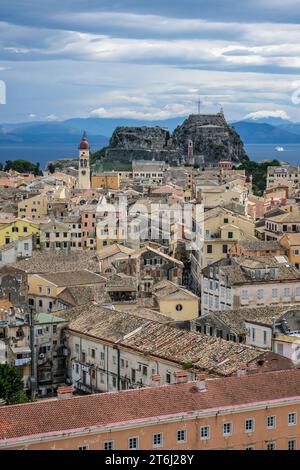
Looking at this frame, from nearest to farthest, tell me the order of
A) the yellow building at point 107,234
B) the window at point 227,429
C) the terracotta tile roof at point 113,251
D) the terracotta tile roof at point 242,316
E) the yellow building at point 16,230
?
the window at point 227,429, the terracotta tile roof at point 242,316, the terracotta tile roof at point 113,251, the yellow building at point 16,230, the yellow building at point 107,234

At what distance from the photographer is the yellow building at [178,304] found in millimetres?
45219

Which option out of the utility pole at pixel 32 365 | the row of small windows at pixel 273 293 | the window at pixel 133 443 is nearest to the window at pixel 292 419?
the window at pixel 133 443

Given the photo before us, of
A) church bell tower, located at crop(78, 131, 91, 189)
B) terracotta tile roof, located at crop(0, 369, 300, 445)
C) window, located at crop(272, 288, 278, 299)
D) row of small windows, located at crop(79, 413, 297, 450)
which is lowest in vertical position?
window, located at crop(272, 288, 278, 299)

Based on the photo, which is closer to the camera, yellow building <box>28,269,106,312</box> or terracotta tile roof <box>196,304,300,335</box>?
terracotta tile roof <box>196,304,300,335</box>

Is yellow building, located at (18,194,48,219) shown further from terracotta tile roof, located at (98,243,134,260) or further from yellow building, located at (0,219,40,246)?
terracotta tile roof, located at (98,243,134,260)

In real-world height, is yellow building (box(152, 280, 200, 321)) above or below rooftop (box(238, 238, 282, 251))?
below

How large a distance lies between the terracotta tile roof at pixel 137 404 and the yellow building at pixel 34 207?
4872 centimetres

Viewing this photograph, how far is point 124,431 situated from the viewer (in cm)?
2389

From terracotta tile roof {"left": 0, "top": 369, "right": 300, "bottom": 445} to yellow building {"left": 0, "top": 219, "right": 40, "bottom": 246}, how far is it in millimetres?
39565

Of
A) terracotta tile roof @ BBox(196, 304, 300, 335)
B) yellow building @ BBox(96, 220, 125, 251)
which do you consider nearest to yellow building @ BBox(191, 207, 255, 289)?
yellow building @ BBox(96, 220, 125, 251)

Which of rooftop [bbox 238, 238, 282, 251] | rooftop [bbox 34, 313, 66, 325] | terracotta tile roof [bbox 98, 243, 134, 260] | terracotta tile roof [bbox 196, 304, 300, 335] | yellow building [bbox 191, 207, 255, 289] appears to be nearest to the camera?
terracotta tile roof [bbox 196, 304, 300, 335]

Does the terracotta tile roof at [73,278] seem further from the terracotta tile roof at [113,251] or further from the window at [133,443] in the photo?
the window at [133,443]

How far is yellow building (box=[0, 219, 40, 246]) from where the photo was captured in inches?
2562
